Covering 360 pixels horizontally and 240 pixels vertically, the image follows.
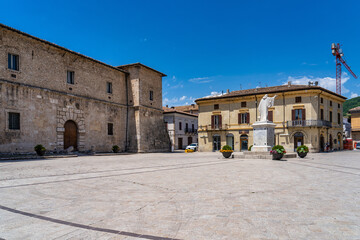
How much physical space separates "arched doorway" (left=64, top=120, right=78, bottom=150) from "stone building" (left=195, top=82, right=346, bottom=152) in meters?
20.8

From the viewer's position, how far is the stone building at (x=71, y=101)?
18.8 meters

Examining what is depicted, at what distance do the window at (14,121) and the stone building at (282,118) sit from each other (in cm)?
2606

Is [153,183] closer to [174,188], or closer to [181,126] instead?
[174,188]

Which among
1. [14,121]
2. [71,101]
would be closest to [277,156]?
[71,101]

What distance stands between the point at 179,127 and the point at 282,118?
18.9 m

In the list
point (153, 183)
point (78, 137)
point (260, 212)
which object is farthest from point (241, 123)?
point (260, 212)

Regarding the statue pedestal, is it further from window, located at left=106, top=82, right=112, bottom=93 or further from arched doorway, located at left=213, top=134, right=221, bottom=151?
arched doorway, located at left=213, top=134, right=221, bottom=151

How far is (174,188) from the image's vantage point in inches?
269

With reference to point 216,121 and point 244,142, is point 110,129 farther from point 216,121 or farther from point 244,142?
point 244,142

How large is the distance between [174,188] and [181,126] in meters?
39.8

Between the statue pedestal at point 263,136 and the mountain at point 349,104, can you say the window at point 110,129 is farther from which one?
the mountain at point 349,104

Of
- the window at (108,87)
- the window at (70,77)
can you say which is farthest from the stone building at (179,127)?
the window at (70,77)

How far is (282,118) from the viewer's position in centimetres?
3369

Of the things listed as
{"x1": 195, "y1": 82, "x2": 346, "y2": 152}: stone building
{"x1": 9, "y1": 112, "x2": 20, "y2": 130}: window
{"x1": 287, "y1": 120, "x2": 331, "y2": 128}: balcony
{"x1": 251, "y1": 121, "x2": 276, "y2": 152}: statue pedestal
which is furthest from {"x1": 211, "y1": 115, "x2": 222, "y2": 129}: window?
{"x1": 9, "y1": 112, "x2": 20, "y2": 130}: window
